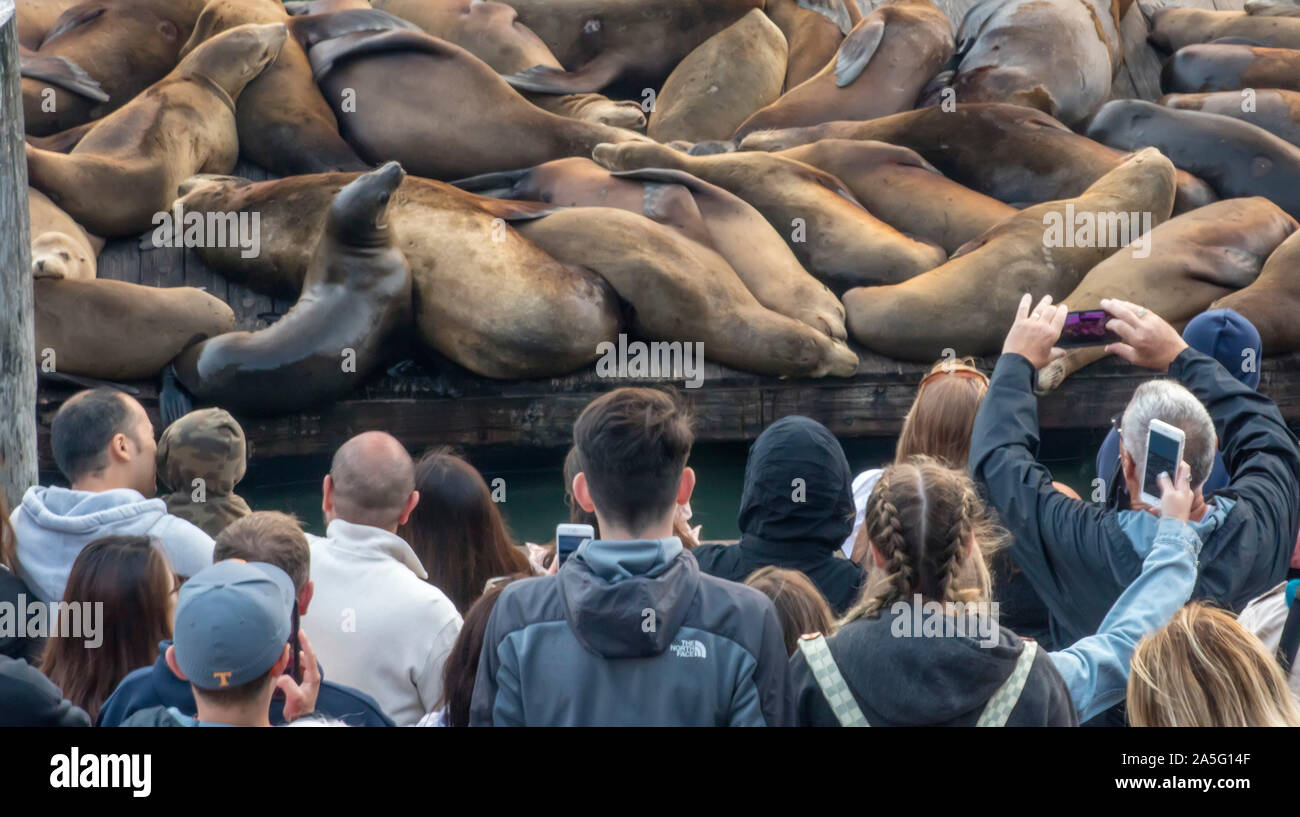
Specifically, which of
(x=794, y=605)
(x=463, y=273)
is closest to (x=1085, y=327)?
(x=794, y=605)

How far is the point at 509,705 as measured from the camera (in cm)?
226

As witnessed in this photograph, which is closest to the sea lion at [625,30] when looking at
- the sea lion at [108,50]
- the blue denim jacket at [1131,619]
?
the sea lion at [108,50]

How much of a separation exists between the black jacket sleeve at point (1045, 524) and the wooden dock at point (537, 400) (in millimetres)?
4075

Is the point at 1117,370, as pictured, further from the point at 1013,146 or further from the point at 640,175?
the point at 640,175

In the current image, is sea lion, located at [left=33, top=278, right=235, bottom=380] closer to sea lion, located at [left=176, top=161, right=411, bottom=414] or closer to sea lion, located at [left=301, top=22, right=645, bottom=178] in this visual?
sea lion, located at [left=176, top=161, right=411, bottom=414]

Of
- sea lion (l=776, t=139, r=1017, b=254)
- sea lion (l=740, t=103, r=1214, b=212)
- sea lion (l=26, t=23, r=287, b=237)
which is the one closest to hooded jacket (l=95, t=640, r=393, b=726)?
sea lion (l=26, t=23, r=287, b=237)

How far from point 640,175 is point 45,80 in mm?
3447

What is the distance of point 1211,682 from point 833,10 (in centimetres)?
887

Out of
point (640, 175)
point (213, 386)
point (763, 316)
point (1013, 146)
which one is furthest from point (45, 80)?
point (1013, 146)

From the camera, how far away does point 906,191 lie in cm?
818

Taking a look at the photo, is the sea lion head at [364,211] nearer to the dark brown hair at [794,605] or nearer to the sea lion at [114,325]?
the sea lion at [114,325]

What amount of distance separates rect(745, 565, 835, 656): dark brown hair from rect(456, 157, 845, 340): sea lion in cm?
464

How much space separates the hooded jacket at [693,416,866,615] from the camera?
2.97 m

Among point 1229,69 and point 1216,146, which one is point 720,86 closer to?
point 1216,146
